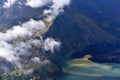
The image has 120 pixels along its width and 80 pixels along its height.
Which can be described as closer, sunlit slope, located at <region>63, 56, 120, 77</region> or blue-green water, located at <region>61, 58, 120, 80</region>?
blue-green water, located at <region>61, 58, 120, 80</region>

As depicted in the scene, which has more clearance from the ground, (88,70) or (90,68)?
(90,68)

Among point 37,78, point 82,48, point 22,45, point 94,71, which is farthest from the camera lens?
point 82,48

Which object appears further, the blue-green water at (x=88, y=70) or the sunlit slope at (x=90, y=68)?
the sunlit slope at (x=90, y=68)

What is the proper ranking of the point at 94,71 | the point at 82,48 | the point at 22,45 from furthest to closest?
the point at 82,48 → the point at 22,45 → the point at 94,71

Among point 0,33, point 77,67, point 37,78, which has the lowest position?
point 37,78

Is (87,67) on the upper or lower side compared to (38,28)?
lower

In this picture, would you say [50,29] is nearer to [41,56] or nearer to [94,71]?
[41,56]

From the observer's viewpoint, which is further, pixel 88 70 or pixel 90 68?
pixel 90 68

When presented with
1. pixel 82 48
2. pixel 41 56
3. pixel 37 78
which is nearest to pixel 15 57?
pixel 41 56

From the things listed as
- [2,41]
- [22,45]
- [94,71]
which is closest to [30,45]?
[22,45]

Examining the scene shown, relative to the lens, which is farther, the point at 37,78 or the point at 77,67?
the point at 77,67
